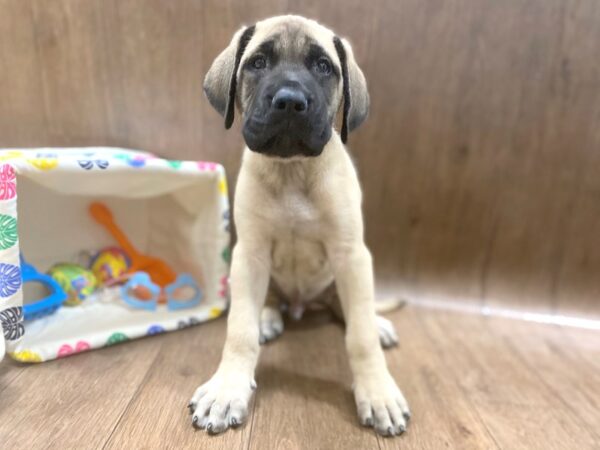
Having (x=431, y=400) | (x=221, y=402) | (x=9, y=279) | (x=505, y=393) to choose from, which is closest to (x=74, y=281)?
(x=9, y=279)

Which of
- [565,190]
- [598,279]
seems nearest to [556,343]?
[598,279]

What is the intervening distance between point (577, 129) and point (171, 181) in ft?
6.21

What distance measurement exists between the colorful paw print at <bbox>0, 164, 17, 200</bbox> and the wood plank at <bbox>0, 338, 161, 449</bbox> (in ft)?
1.87

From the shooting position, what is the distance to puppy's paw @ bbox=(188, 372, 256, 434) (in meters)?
1.26

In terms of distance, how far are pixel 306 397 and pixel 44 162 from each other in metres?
1.20

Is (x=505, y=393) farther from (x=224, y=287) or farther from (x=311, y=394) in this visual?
(x=224, y=287)

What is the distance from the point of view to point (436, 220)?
90.0 inches

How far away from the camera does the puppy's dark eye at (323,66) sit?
138 cm

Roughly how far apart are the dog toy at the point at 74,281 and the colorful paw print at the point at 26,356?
427 millimetres

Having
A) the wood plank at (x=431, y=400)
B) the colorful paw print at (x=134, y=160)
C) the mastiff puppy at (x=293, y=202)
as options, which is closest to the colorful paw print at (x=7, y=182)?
the colorful paw print at (x=134, y=160)

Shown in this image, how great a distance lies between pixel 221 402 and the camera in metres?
1.29

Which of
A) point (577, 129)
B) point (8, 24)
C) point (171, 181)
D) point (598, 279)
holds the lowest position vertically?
point (598, 279)

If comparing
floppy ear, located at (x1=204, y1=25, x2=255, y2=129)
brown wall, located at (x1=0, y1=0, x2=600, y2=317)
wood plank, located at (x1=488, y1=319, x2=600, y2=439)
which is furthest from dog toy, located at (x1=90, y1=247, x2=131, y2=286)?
wood plank, located at (x1=488, y1=319, x2=600, y2=439)

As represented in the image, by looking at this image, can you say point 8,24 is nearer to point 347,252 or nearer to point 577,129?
point 347,252
